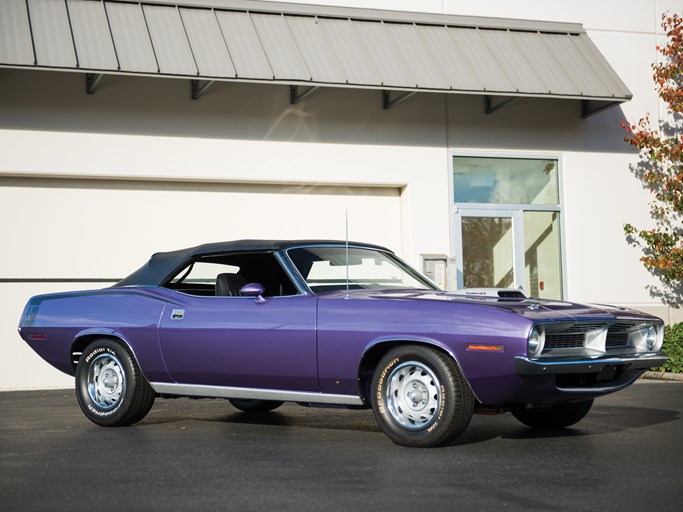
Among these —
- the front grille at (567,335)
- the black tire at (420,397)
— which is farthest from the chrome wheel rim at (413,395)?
the front grille at (567,335)

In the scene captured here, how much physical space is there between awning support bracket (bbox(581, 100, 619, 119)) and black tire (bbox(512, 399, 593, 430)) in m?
8.62

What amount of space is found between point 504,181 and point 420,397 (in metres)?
9.32

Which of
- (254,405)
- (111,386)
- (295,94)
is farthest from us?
(295,94)

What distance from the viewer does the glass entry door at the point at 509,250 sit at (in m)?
15.1

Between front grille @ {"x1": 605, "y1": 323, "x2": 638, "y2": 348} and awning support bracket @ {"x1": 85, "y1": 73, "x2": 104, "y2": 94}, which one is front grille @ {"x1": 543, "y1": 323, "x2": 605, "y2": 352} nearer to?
front grille @ {"x1": 605, "y1": 323, "x2": 638, "y2": 348}

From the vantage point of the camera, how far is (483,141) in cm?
1522

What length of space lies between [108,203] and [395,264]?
680cm

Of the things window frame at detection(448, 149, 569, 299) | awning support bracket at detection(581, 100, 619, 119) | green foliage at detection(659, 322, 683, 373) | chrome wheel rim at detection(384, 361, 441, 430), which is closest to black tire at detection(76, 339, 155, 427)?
chrome wheel rim at detection(384, 361, 441, 430)

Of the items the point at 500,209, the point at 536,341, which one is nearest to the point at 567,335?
the point at 536,341

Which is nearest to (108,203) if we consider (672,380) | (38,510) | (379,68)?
(379,68)

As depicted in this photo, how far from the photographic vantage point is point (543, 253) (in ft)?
50.9

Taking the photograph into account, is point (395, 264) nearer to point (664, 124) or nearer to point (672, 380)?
point (672, 380)

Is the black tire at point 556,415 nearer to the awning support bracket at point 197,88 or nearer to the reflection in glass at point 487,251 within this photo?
the reflection in glass at point 487,251

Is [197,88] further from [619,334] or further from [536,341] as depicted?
[536,341]
